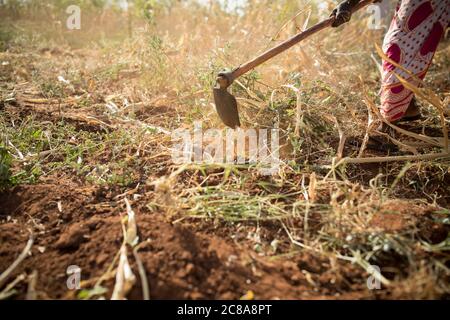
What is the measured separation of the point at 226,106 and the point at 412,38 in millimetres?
1052

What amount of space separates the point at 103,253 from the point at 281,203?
0.73 meters

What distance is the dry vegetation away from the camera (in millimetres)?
1107

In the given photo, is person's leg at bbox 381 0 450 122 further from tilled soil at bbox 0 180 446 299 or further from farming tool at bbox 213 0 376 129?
tilled soil at bbox 0 180 446 299

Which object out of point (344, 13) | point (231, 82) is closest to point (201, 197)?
point (231, 82)

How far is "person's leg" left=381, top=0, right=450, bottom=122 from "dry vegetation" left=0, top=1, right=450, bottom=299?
0.66 feet

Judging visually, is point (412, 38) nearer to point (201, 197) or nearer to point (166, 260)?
point (201, 197)

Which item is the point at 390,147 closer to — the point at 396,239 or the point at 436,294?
the point at 396,239

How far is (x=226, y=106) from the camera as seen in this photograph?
5.95ft

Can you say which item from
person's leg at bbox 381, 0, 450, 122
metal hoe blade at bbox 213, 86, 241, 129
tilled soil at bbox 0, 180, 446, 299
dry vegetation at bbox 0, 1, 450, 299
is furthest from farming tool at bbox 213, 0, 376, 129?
tilled soil at bbox 0, 180, 446, 299

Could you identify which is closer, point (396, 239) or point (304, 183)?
point (396, 239)

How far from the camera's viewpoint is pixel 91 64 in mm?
3242
